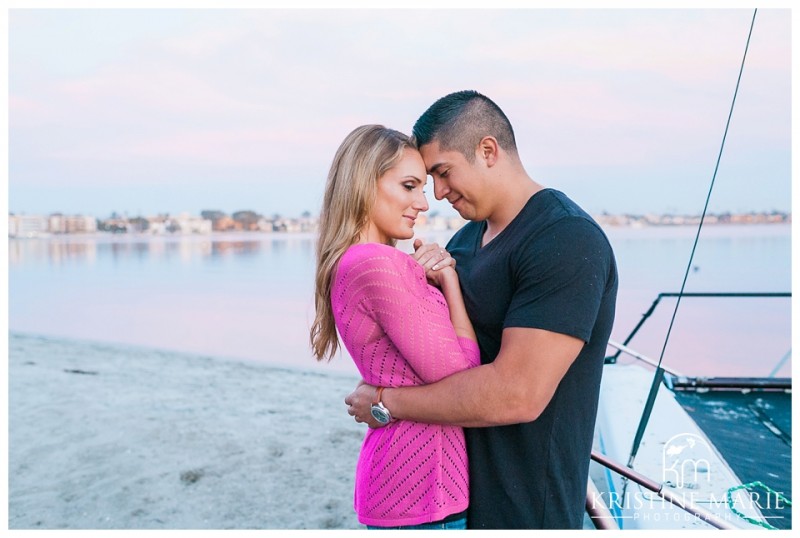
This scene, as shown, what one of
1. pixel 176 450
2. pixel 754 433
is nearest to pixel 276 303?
pixel 176 450

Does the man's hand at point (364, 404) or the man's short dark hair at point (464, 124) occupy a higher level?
the man's short dark hair at point (464, 124)

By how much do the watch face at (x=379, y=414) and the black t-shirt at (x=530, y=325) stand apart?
0.75ft

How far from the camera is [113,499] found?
4.41 m

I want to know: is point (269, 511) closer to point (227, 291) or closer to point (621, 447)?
point (621, 447)

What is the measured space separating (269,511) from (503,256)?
314cm

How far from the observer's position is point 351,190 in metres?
2.00

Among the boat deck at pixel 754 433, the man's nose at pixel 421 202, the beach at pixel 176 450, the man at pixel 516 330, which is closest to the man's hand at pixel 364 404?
the man at pixel 516 330

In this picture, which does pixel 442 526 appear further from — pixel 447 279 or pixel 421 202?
pixel 421 202

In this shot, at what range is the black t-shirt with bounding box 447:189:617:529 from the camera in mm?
1678

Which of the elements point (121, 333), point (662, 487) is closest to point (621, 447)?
point (662, 487)

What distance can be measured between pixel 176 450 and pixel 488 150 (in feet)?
14.0

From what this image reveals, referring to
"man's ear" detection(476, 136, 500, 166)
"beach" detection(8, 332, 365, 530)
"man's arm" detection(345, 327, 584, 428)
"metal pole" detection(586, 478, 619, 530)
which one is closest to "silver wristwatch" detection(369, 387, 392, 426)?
"man's arm" detection(345, 327, 584, 428)

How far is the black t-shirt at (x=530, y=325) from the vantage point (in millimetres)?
1678

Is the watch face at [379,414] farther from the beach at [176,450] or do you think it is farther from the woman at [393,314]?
the beach at [176,450]
